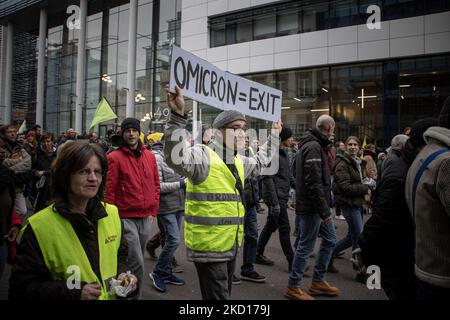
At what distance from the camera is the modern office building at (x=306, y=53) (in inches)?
584

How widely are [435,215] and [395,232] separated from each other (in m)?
0.60

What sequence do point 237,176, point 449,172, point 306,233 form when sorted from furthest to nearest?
1. point 306,233
2. point 237,176
3. point 449,172

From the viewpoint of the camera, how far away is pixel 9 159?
250 inches

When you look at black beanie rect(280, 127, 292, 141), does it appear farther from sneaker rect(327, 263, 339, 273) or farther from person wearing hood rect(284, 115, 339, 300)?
sneaker rect(327, 263, 339, 273)

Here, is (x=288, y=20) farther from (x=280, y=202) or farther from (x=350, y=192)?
(x=350, y=192)

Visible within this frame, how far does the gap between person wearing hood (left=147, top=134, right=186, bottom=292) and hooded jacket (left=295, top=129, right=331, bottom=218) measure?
5.51ft

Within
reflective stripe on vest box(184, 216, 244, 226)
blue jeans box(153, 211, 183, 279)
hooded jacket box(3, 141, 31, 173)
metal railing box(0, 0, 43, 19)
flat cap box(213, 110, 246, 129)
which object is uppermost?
metal railing box(0, 0, 43, 19)

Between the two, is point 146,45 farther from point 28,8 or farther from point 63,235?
point 63,235

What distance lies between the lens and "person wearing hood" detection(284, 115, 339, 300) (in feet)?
14.6

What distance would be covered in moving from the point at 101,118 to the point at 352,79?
36.0 ft

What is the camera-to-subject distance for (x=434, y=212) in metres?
2.10

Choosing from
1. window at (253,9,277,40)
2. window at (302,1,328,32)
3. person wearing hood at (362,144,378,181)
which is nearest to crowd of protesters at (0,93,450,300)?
person wearing hood at (362,144,378,181)

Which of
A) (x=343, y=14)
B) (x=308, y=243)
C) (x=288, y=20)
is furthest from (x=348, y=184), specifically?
(x=288, y=20)

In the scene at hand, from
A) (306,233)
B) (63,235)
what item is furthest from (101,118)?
(63,235)
